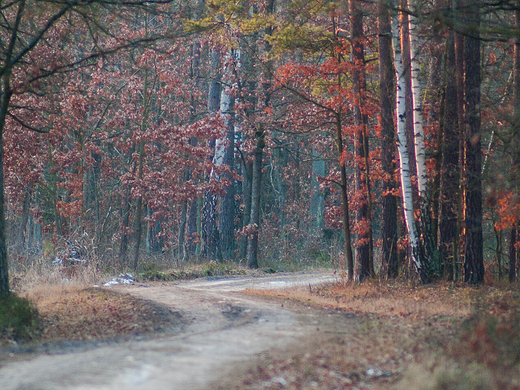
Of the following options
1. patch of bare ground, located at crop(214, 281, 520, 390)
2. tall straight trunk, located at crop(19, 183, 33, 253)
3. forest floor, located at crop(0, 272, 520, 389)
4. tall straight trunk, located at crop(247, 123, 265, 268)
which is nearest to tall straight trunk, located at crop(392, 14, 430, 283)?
forest floor, located at crop(0, 272, 520, 389)

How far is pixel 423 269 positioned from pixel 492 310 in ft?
15.0

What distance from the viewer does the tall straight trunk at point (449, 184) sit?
1329 centimetres

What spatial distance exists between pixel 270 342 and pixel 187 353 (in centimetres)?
112

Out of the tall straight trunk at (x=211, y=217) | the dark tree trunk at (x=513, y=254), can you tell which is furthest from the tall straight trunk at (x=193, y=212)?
the dark tree trunk at (x=513, y=254)

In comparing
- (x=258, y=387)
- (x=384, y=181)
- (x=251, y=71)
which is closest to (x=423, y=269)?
(x=384, y=181)

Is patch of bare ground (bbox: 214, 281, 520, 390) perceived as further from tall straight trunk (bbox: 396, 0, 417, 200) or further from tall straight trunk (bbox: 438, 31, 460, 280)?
tall straight trunk (bbox: 396, 0, 417, 200)

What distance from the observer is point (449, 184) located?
13555 mm

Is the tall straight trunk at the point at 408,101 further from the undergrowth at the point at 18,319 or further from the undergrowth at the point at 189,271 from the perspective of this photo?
the undergrowth at the point at 18,319

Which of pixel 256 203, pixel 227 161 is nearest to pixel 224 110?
pixel 227 161

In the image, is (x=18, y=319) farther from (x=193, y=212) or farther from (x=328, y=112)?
(x=193, y=212)

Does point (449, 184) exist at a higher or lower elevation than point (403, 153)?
lower

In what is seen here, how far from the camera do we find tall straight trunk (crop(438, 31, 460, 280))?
523 inches

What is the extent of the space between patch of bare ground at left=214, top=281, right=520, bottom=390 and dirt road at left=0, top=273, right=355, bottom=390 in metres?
0.35

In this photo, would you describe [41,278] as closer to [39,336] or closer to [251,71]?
[39,336]
